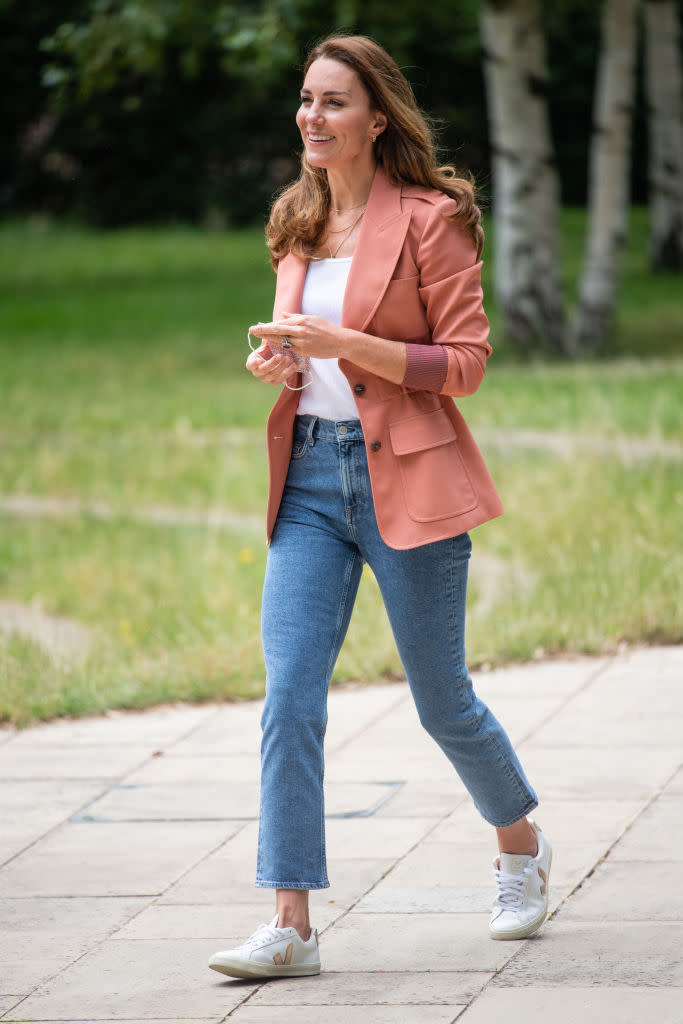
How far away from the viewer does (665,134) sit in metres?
25.3

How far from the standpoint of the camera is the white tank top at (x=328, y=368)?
354cm

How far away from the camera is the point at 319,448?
3.56 meters

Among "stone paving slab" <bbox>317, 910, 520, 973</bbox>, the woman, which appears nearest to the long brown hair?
the woman

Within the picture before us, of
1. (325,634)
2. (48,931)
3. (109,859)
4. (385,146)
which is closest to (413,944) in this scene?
(325,634)

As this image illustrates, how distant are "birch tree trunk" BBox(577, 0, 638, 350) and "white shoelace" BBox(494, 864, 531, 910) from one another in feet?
44.4

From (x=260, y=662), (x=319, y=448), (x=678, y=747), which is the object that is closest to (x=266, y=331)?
(x=319, y=448)

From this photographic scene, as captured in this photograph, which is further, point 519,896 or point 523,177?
point 523,177

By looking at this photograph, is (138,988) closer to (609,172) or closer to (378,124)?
(378,124)

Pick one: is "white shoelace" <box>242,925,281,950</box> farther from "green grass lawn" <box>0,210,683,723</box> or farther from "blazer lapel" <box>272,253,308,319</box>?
"green grass lawn" <box>0,210,683,723</box>

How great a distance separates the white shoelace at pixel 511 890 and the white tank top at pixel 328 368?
1119 millimetres

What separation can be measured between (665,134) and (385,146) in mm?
22835

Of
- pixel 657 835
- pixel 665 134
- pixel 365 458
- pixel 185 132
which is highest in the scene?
pixel 185 132

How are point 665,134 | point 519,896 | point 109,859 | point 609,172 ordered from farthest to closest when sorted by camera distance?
point 665,134, point 609,172, point 109,859, point 519,896

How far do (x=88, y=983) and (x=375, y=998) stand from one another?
65 centimetres
